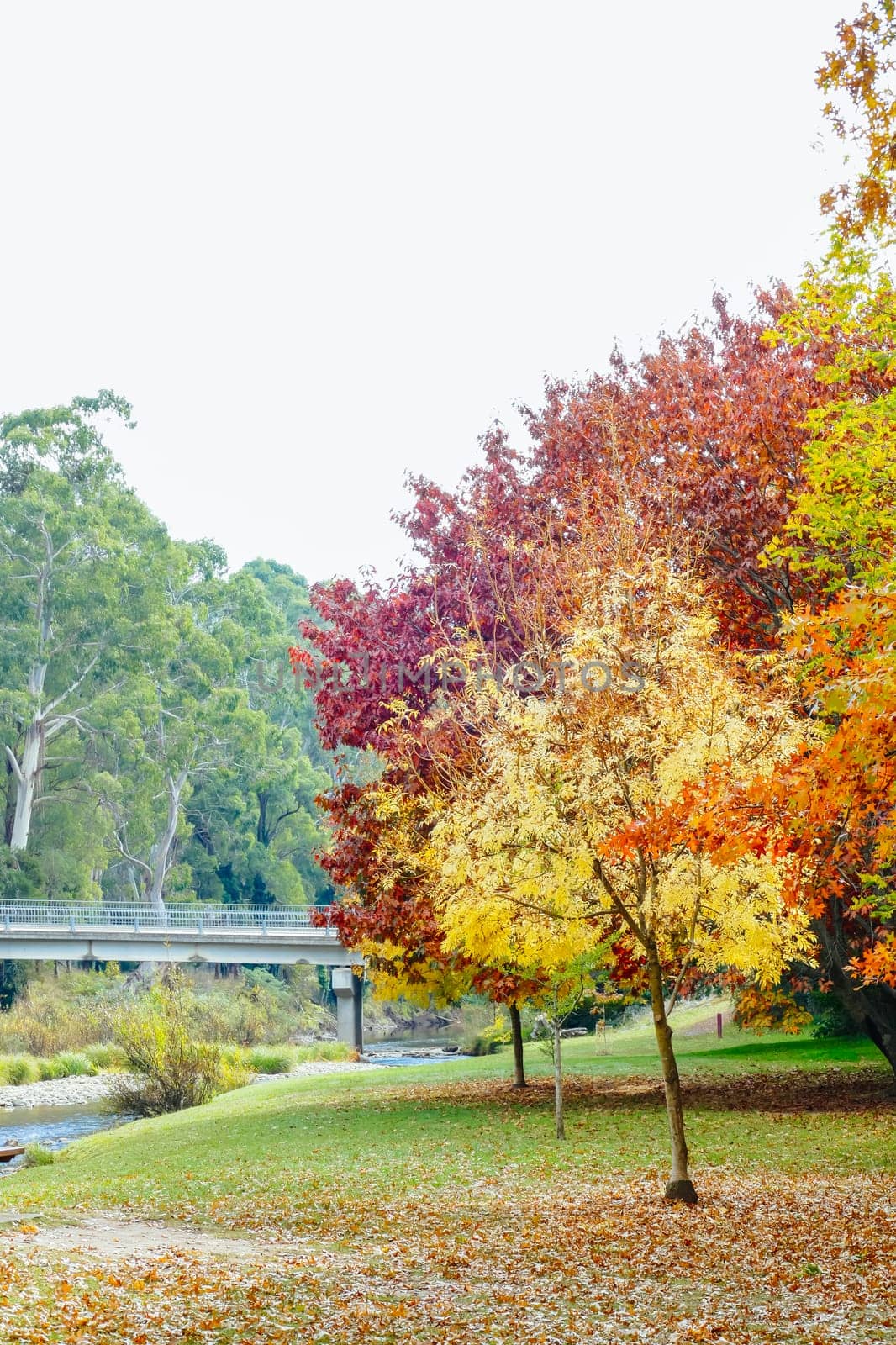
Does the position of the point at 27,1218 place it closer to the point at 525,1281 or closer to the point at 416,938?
the point at 525,1281

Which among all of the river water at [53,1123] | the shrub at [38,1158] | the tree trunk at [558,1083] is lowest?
the river water at [53,1123]

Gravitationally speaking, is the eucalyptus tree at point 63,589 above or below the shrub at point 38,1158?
above

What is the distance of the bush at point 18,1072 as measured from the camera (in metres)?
40.9

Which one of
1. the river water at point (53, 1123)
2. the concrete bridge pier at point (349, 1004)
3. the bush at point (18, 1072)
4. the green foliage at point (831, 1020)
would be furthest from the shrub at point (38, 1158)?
the concrete bridge pier at point (349, 1004)

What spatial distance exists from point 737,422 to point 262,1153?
39.1 feet

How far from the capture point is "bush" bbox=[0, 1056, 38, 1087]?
40.9 meters

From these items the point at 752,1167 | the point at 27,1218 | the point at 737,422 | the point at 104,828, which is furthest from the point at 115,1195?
the point at 104,828

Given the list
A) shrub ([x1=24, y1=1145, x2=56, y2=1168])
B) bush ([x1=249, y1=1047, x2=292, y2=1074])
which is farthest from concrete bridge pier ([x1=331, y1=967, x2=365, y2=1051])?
shrub ([x1=24, y1=1145, x2=56, y2=1168])

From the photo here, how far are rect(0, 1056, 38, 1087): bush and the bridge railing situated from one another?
10.6 meters

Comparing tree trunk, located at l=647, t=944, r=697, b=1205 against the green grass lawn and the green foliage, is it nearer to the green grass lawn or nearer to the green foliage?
the green grass lawn

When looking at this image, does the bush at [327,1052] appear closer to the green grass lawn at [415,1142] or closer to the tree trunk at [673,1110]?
the green grass lawn at [415,1142]

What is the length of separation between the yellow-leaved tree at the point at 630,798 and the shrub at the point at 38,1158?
38.9 ft

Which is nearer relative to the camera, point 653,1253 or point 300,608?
point 653,1253

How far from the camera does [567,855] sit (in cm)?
1281
